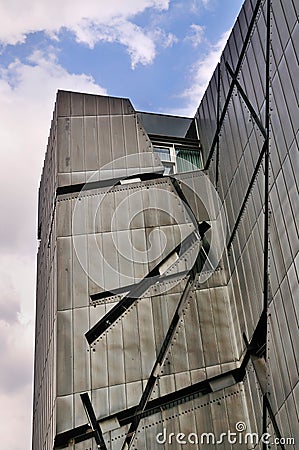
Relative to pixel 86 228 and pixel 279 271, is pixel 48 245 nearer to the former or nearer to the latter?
pixel 86 228

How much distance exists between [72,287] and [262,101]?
4479mm

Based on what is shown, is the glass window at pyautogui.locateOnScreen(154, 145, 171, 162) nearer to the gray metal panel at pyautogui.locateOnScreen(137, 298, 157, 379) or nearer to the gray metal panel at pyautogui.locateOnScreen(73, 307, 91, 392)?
the gray metal panel at pyautogui.locateOnScreen(137, 298, 157, 379)

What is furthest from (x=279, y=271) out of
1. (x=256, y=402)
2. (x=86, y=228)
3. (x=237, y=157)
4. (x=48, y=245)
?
(x=48, y=245)

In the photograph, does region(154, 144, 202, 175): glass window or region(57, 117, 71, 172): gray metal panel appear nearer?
region(57, 117, 71, 172): gray metal panel

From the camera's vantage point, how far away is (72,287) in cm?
1043

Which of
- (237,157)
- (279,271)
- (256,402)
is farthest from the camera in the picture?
(237,157)

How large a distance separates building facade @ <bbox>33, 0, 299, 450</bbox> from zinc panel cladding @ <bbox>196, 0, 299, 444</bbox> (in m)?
0.03

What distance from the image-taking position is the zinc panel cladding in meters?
7.76

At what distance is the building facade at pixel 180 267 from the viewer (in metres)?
8.34
